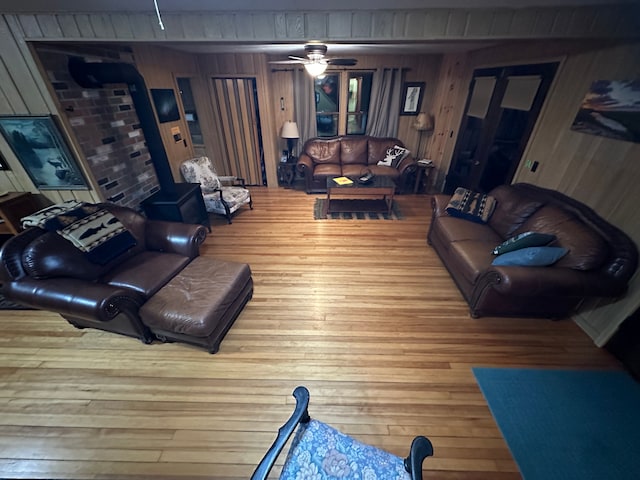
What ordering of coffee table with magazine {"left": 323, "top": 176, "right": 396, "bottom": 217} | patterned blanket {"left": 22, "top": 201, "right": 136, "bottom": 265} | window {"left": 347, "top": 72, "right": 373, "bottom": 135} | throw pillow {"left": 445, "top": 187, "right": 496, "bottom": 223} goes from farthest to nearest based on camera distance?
window {"left": 347, "top": 72, "right": 373, "bottom": 135}
coffee table with magazine {"left": 323, "top": 176, "right": 396, "bottom": 217}
throw pillow {"left": 445, "top": 187, "right": 496, "bottom": 223}
patterned blanket {"left": 22, "top": 201, "right": 136, "bottom": 265}

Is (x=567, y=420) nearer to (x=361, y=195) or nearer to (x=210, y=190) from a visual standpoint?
(x=361, y=195)

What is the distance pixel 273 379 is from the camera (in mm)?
1906

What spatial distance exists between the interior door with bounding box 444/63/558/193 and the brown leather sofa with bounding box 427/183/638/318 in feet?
2.00

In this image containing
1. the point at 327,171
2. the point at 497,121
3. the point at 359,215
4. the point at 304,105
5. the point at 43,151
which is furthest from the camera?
the point at 304,105

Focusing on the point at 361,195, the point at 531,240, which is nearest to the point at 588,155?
the point at 531,240

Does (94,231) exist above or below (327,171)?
above

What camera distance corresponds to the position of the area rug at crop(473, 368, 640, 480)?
147 cm

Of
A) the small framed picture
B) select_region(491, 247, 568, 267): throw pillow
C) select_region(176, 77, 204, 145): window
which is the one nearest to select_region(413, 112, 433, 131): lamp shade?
the small framed picture

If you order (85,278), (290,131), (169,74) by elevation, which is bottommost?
(85,278)

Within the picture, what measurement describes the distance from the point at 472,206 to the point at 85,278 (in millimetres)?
3871

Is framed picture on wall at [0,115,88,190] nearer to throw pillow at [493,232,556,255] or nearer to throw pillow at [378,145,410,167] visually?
throw pillow at [493,232,556,255]

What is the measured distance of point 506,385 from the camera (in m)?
1.86

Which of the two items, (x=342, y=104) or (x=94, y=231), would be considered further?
(x=342, y=104)

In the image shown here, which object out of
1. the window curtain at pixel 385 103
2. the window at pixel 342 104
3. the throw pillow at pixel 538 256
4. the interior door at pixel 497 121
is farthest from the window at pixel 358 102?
the throw pillow at pixel 538 256
